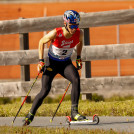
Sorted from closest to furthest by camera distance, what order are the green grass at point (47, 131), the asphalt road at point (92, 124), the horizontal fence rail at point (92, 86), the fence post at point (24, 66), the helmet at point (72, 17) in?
the green grass at point (47, 131), the asphalt road at point (92, 124), the helmet at point (72, 17), the horizontal fence rail at point (92, 86), the fence post at point (24, 66)

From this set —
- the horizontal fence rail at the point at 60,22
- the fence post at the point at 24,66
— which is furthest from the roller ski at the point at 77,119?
the fence post at the point at 24,66

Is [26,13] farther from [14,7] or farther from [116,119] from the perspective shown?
[116,119]

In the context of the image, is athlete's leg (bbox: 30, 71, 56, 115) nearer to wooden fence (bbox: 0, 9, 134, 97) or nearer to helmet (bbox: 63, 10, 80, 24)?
helmet (bbox: 63, 10, 80, 24)

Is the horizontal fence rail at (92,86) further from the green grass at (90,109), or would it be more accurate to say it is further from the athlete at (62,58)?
the athlete at (62,58)

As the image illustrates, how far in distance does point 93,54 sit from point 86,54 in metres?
0.16

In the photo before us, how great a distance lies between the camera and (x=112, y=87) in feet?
33.1

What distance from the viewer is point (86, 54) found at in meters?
10.3

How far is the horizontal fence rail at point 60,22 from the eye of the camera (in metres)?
10.2

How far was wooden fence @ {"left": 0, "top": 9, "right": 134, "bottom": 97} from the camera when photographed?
10062mm

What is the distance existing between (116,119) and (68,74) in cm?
135

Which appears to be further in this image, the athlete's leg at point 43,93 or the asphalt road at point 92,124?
the athlete's leg at point 43,93

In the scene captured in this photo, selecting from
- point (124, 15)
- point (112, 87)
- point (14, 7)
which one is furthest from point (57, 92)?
point (14, 7)

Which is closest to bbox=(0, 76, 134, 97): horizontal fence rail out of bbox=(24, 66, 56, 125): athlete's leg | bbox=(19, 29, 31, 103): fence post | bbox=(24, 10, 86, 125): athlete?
bbox=(19, 29, 31, 103): fence post

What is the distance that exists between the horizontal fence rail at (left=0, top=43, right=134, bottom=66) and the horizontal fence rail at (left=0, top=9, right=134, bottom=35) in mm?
545
